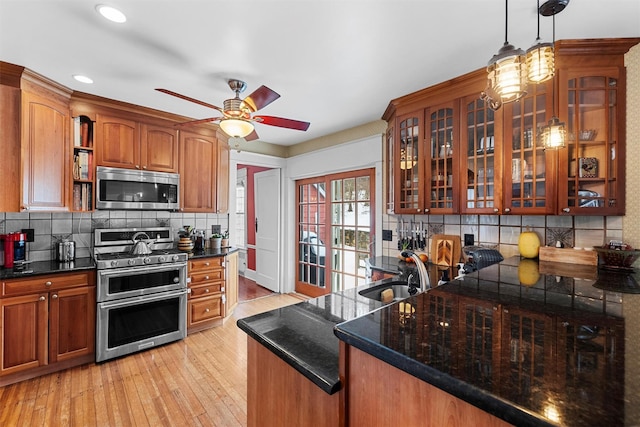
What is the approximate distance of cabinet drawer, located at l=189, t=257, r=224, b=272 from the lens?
10.2 feet

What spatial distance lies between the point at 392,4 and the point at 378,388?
176cm

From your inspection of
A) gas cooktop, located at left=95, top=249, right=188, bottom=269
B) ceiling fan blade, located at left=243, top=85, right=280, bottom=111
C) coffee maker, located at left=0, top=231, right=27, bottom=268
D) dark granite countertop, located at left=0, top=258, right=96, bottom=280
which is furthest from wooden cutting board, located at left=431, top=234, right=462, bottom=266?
coffee maker, located at left=0, top=231, right=27, bottom=268

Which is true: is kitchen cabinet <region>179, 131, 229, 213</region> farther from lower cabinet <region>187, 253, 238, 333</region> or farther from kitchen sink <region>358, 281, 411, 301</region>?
kitchen sink <region>358, 281, 411, 301</region>

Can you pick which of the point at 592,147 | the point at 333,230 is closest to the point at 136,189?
the point at 333,230

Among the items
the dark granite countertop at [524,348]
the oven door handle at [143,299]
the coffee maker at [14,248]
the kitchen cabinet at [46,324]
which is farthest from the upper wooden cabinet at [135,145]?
the dark granite countertop at [524,348]

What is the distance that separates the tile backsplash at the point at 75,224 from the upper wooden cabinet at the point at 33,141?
40 cm

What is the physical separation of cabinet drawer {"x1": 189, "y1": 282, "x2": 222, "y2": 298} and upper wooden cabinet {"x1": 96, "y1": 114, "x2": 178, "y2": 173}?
135cm

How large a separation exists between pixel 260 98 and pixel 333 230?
7.92 feet

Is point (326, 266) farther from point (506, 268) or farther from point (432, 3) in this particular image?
point (432, 3)

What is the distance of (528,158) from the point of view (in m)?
2.02

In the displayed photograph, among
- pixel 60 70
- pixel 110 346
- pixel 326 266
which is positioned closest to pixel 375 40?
pixel 60 70

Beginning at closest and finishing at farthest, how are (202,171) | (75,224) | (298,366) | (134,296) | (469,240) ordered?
(298,366)
(469,240)
(134,296)
(75,224)
(202,171)

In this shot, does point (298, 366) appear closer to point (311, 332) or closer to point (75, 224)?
point (311, 332)

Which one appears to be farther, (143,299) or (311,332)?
(143,299)
